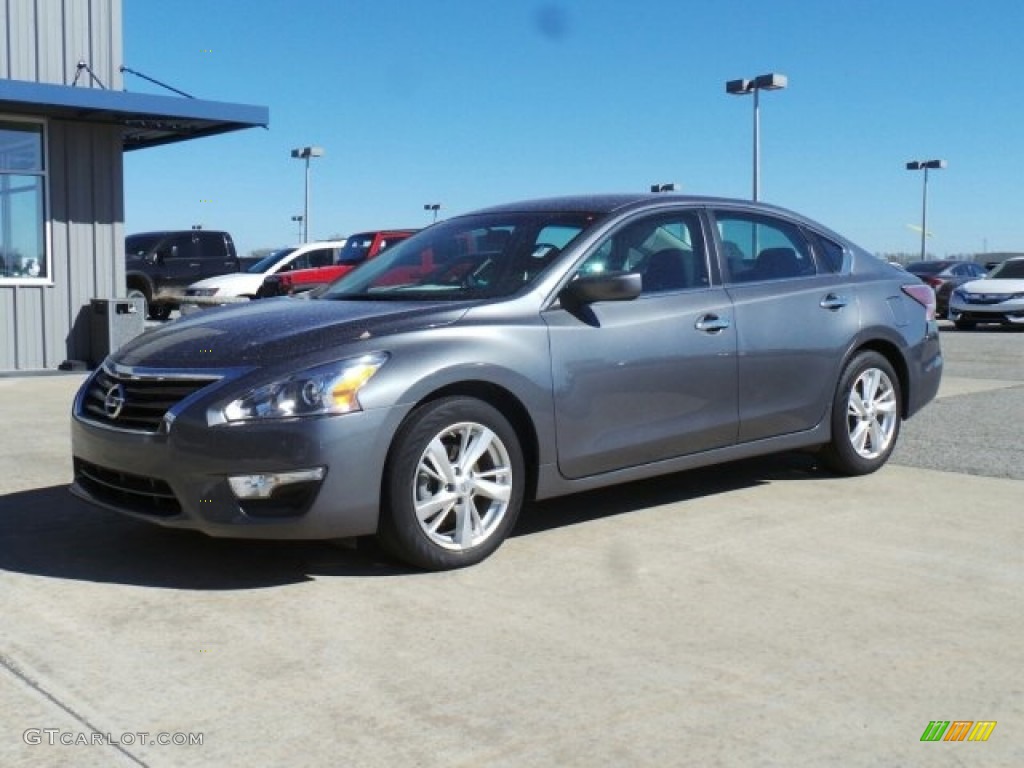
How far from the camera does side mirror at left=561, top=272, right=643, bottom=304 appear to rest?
5.13 m

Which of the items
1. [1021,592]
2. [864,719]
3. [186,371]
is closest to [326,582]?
[186,371]

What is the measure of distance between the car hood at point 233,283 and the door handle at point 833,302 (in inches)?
681

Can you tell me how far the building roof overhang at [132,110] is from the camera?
39.2 feet

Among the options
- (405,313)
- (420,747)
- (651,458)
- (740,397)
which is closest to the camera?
(420,747)

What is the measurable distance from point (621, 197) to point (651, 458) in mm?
1348

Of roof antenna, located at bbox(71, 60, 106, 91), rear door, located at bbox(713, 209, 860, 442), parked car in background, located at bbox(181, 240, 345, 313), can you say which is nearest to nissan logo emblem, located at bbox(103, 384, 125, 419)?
rear door, located at bbox(713, 209, 860, 442)

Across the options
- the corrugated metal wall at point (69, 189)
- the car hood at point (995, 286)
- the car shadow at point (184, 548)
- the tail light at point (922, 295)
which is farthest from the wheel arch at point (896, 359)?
the car hood at point (995, 286)

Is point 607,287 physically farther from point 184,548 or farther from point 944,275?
point 944,275

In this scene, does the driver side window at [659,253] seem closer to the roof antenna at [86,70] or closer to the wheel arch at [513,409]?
the wheel arch at [513,409]

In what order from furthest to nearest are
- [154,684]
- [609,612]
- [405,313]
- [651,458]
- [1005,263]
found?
[1005,263] < [651,458] < [405,313] < [609,612] < [154,684]

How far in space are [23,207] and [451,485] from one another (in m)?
10.0

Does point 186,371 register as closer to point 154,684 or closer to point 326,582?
point 326,582

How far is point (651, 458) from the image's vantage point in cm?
554

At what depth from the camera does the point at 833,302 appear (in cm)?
647
